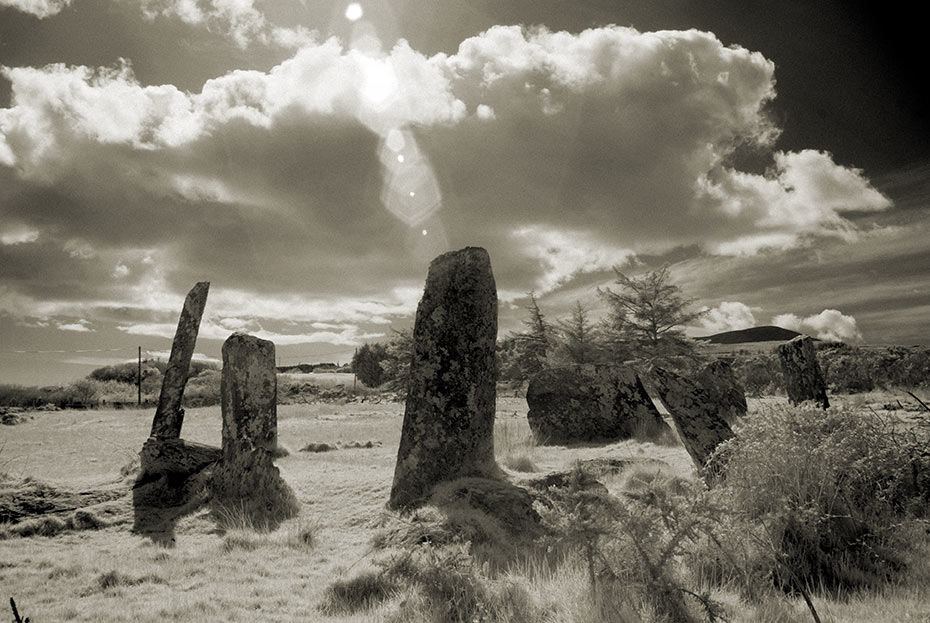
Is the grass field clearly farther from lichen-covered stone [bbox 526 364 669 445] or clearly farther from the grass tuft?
lichen-covered stone [bbox 526 364 669 445]

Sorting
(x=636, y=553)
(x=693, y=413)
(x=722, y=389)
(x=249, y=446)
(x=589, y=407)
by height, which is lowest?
(x=636, y=553)

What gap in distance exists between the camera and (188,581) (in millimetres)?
5270

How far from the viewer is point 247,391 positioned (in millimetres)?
8953

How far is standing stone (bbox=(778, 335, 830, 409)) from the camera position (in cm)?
1173

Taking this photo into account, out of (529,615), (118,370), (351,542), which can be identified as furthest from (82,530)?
(118,370)

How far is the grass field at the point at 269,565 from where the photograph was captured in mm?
3916

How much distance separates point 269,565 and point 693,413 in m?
5.50

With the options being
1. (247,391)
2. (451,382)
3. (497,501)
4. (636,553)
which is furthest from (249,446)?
(636,553)

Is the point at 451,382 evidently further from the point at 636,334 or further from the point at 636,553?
the point at 636,334

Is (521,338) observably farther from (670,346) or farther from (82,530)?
(82,530)

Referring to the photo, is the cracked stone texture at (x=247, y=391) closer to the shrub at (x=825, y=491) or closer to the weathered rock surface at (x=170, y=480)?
the weathered rock surface at (x=170, y=480)

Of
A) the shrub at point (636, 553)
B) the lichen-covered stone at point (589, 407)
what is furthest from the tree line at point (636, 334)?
the shrub at point (636, 553)

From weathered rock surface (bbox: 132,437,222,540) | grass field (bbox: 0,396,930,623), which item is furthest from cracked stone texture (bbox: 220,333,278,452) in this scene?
grass field (bbox: 0,396,930,623)

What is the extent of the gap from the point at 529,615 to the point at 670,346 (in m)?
24.4
